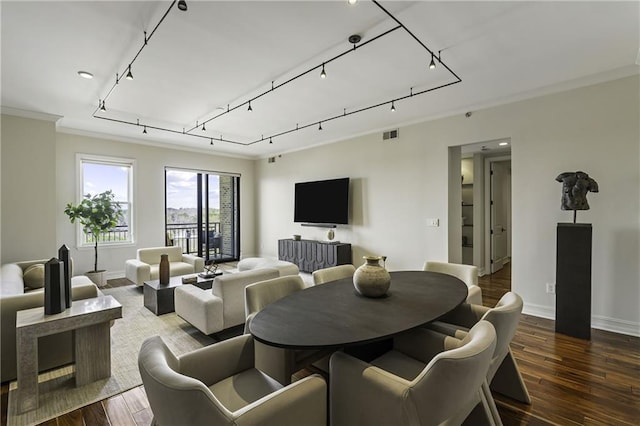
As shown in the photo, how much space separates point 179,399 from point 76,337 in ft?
6.42

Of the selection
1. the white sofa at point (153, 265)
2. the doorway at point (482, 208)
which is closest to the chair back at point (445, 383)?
the white sofa at point (153, 265)

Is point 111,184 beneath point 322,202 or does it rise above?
above

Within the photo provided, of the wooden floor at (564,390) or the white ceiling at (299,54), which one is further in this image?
the white ceiling at (299,54)

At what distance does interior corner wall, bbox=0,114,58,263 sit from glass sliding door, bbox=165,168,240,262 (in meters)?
2.23

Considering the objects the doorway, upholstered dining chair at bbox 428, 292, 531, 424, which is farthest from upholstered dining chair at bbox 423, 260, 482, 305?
the doorway

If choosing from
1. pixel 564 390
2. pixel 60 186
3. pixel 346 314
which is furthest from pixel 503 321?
pixel 60 186

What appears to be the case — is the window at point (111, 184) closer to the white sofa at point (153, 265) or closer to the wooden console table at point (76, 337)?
the white sofa at point (153, 265)

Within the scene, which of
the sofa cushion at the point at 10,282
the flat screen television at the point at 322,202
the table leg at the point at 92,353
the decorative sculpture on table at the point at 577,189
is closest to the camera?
the table leg at the point at 92,353

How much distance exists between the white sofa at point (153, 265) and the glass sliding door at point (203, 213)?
1159mm

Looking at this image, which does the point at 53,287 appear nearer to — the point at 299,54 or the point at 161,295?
the point at 161,295

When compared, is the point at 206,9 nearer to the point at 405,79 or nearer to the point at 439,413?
the point at 405,79

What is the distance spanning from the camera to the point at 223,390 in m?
1.48

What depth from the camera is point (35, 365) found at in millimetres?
2061

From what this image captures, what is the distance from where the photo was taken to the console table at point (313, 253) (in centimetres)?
572
